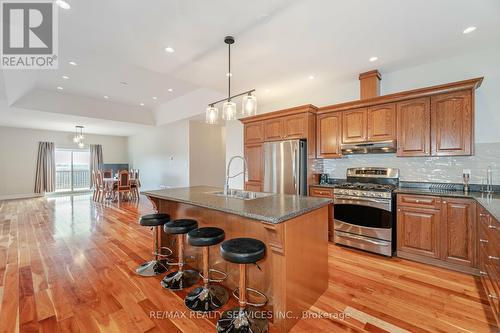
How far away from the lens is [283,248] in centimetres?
164

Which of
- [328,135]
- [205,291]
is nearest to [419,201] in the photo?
[328,135]

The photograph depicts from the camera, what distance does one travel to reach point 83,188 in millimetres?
10086

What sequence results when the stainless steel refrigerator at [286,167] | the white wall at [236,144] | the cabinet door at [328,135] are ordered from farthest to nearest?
the white wall at [236,144] < the stainless steel refrigerator at [286,167] < the cabinet door at [328,135]

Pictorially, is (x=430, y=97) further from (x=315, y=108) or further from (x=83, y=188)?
(x=83, y=188)

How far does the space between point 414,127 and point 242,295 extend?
10.1 feet

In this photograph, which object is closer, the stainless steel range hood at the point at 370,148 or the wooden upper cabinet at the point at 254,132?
the stainless steel range hood at the point at 370,148

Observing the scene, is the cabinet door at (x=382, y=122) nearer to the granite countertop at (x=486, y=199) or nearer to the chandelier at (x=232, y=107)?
the granite countertop at (x=486, y=199)

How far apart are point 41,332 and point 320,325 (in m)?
2.11

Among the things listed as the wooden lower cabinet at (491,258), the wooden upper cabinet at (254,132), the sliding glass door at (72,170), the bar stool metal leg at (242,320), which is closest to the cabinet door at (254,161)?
the wooden upper cabinet at (254,132)

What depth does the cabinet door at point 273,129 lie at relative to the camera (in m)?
4.17

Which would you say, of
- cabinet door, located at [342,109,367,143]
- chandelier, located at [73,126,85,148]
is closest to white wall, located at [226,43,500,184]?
cabinet door, located at [342,109,367,143]

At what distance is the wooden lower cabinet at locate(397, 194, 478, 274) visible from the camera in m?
2.48

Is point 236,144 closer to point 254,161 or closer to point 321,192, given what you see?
point 254,161

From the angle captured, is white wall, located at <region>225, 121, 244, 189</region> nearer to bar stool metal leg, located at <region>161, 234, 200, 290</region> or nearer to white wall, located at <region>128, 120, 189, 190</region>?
white wall, located at <region>128, 120, 189, 190</region>
